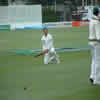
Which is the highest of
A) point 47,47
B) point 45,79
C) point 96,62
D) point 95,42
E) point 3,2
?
point 3,2

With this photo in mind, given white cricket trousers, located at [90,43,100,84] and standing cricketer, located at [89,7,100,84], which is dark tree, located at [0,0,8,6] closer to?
standing cricketer, located at [89,7,100,84]

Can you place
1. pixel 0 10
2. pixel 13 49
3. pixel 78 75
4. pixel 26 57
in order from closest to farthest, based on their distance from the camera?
pixel 78 75
pixel 26 57
pixel 13 49
pixel 0 10

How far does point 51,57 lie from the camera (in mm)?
10867

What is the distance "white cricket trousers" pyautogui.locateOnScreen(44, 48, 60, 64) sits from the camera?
10.7 m

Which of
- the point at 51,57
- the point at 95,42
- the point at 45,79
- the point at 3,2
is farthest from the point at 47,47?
the point at 3,2

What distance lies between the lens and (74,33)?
20.2 m

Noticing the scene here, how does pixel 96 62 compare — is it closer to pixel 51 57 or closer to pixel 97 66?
pixel 97 66

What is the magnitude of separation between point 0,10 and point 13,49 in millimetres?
2170

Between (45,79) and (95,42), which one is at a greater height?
(95,42)

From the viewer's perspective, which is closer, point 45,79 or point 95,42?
point 95,42

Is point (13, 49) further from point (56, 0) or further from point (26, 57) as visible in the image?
point (56, 0)

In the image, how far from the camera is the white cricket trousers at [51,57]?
10680 millimetres

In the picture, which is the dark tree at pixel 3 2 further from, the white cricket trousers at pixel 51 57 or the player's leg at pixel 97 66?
the player's leg at pixel 97 66

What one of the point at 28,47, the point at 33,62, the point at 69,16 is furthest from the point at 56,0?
the point at 33,62
